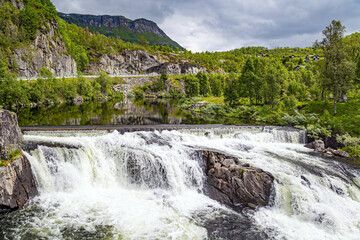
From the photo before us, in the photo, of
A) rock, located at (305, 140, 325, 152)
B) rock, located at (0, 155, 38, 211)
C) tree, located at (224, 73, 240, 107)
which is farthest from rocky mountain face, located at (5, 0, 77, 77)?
rock, located at (305, 140, 325, 152)

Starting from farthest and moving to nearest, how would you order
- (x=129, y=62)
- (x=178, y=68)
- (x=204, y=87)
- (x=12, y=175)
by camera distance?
(x=178, y=68)
(x=129, y=62)
(x=204, y=87)
(x=12, y=175)

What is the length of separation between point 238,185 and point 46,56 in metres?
113

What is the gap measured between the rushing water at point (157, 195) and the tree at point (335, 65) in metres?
19.3

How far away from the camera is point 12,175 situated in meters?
15.0

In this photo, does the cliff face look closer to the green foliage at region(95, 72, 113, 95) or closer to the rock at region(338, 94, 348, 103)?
the green foliage at region(95, 72, 113, 95)

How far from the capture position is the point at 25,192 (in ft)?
51.8

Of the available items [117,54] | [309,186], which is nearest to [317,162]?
[309,186]

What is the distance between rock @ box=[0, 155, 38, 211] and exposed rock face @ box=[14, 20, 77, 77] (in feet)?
278

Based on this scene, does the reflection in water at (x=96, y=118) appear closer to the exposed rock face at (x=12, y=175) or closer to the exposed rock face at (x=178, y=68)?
the exposed rock face at (x=12, y=175)

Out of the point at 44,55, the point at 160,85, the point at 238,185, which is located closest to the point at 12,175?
the point at 238,185

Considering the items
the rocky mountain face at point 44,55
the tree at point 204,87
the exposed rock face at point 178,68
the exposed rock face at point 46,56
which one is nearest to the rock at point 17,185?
the rocky mountain face at point 44,55

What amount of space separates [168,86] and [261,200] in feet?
414

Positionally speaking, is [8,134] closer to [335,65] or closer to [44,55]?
[335,65]

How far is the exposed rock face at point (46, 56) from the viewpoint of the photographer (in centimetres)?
8388
